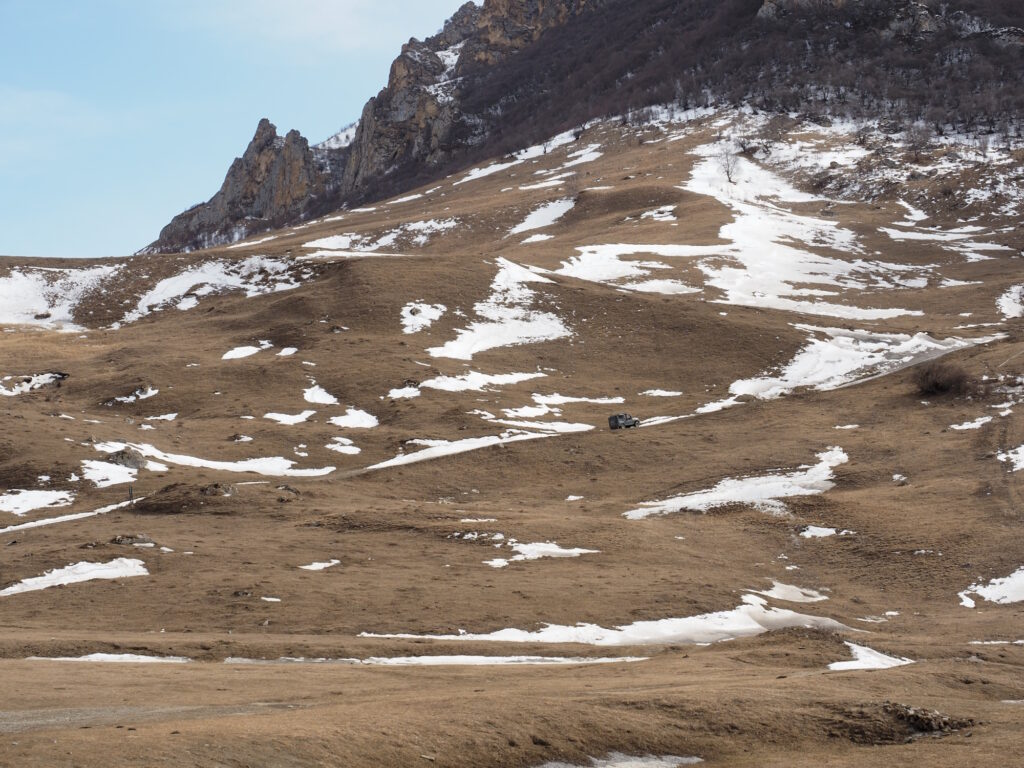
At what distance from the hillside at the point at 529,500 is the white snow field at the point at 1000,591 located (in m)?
0.20

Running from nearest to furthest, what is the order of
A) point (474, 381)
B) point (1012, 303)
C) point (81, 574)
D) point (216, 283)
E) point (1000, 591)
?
point (1000, 591)
point (81, 574)
point (474, 381)
point (1012, 303)
point (216, 283)

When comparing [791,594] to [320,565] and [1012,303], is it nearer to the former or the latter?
[320,565]

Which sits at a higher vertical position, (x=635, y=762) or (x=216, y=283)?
(x=216, y=283)

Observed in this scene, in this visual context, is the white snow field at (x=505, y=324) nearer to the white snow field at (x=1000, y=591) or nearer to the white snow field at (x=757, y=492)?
the white snow field at (x=757, y=492)

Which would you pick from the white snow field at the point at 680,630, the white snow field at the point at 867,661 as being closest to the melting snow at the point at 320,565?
the white snow field at the point at 680,630

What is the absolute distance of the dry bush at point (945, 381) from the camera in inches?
2525

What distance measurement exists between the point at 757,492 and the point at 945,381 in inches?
875

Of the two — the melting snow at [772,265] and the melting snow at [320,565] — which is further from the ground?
the melting snow at [772,265]

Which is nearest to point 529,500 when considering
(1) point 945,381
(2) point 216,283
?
(1) point 945,381

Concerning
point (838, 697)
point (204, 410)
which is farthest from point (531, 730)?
point (204, 410)

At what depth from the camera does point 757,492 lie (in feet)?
166

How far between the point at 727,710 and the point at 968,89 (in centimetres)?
20756

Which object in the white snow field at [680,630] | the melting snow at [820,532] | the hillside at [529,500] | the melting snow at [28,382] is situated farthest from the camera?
the melting snow at [28,382]

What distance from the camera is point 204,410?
67.2 metres
